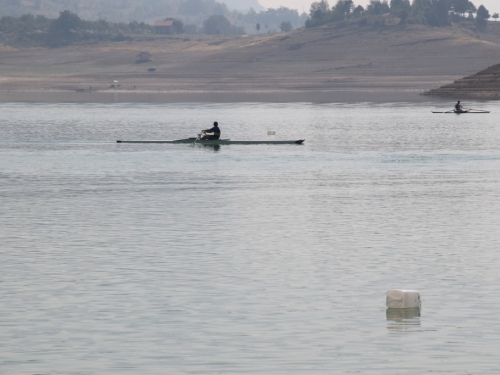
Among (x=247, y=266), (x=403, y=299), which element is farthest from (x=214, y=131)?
(x=403, y=299)

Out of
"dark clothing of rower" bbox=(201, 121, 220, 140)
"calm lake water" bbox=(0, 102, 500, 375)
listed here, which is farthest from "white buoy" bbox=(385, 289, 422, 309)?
"dark clothing of rower" bbox=(201, 121, 220, 140)

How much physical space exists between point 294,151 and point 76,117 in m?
80.4

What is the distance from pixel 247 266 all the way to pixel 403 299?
759 centimetres

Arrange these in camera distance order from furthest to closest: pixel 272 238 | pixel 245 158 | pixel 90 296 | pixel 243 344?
1. pixel 245 158
2. pixel 272 238
3. pixel 90 296
4. pixel 243 344

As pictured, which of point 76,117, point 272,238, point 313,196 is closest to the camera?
point 272,238

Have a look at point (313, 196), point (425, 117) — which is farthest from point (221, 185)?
point (425, 117)

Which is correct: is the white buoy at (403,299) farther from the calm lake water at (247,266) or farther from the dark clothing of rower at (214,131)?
the dark clothing of rower at (214,131)

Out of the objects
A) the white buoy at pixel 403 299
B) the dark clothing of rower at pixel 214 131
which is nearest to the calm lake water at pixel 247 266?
the white buoy at pixel 403 299

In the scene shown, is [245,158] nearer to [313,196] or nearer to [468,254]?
[313,196]

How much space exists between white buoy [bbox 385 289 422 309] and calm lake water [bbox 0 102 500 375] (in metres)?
0.23

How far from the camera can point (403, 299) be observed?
2536cm

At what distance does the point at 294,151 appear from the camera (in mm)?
83875

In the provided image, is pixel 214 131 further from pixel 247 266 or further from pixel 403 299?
pixel 403 299

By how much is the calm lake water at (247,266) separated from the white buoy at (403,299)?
8.9 inches
